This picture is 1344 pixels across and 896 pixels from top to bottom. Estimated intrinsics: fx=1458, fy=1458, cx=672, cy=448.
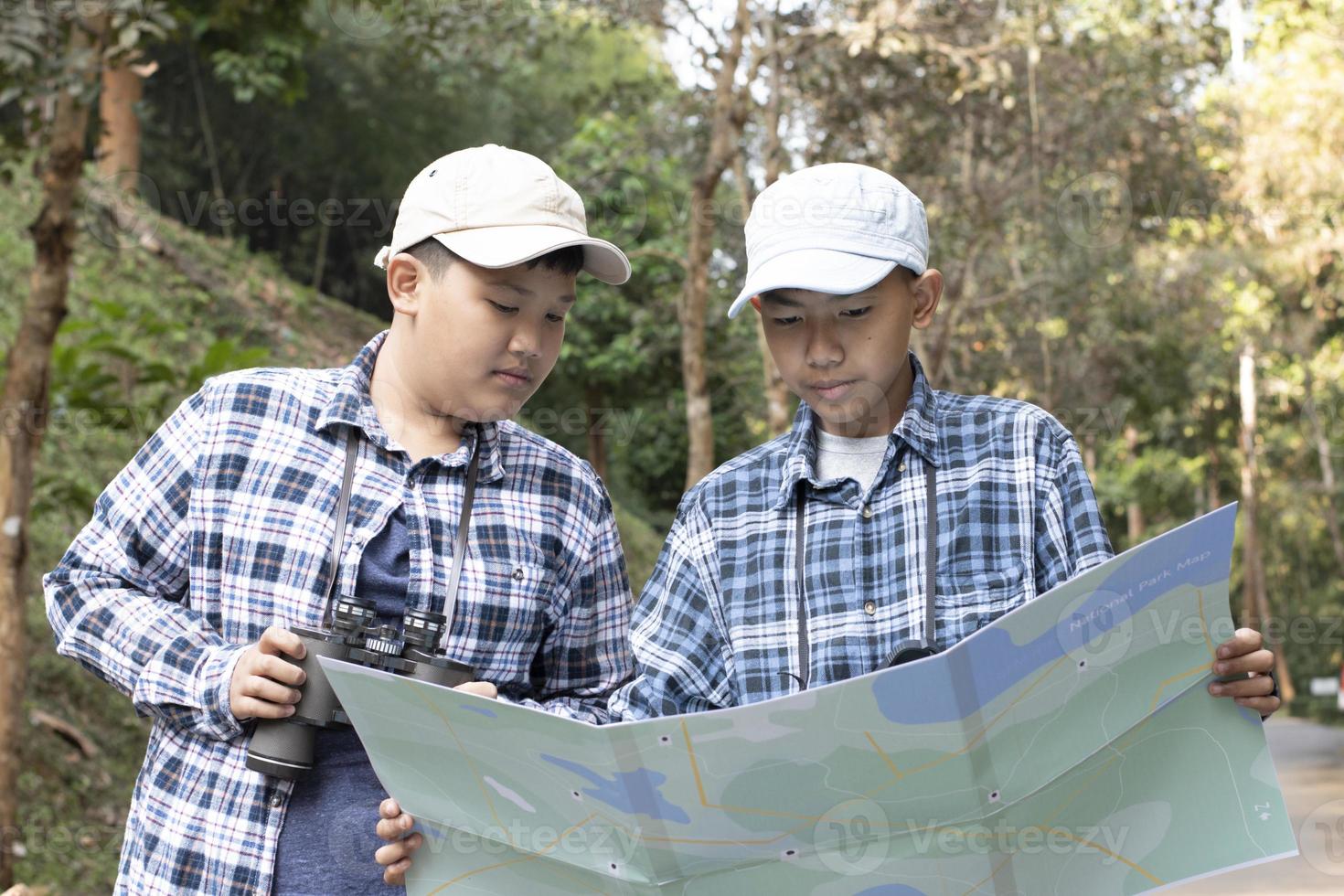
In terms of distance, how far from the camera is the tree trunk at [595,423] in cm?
1402

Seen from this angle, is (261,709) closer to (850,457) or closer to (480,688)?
(480,688)

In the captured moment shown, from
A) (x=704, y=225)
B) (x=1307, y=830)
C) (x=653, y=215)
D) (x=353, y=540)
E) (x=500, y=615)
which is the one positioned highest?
(x=653, y=215)

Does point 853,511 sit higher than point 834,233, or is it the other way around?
point 834,233

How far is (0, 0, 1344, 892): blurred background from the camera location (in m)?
5.28

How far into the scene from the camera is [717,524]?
208 cm

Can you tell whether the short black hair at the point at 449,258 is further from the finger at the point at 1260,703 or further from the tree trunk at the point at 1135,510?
the tree trunk at the point at 1135,510

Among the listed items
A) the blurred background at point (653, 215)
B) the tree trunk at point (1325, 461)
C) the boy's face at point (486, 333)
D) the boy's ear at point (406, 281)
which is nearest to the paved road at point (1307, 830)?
the blurred background at point (653, 215)

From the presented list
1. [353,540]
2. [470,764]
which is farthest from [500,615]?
[470,764]

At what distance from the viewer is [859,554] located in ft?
→ 6.57

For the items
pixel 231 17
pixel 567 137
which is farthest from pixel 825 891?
pixel 567 137

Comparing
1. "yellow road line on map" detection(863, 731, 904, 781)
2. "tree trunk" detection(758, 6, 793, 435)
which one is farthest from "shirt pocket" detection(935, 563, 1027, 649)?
"tree trunk" detection(758, 6, 793, 435)

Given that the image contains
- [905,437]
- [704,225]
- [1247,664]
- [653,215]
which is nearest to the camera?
[1247,664]

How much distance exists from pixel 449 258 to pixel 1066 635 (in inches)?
41.8

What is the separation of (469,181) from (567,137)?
17.5 m
